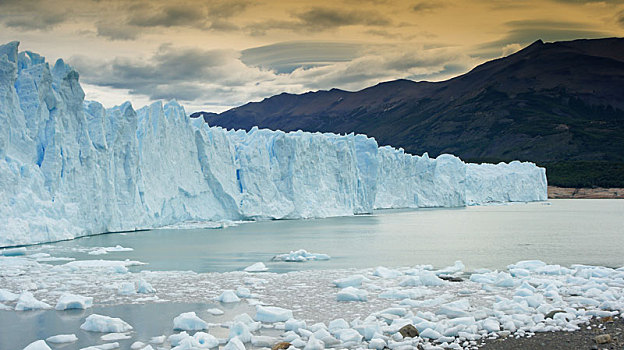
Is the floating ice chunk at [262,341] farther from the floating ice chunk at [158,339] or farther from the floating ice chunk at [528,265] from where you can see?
the floating ice chunk at [528,265]

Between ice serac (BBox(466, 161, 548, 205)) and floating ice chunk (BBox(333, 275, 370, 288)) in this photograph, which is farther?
ice serac (BBox(466, 161, 548, 205))

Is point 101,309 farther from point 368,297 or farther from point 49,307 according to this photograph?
point 368,297

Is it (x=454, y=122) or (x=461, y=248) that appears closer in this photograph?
(x=461, y=248)

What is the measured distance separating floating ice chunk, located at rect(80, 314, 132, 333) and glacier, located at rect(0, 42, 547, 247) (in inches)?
373

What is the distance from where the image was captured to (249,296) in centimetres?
987

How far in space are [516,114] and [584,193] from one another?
192ft

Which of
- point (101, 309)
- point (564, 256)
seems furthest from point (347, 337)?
point (564, 256)

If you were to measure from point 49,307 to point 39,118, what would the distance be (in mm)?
10776

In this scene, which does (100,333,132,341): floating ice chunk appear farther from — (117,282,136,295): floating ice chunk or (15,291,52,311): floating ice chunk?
(117,282,136,295): floating ice chunk

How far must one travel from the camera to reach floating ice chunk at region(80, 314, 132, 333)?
24.7ft

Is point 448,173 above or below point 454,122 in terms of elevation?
below

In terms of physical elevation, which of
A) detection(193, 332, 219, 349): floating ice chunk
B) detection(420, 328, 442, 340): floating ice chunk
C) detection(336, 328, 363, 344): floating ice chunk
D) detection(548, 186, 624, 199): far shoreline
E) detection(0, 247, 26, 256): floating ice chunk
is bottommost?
detection(548, 186, 624, 199): far shoreline

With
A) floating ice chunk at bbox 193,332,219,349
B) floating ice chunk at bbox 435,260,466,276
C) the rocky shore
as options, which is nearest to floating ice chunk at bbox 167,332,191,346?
floating ice chunk at bbox 193,332,219,349

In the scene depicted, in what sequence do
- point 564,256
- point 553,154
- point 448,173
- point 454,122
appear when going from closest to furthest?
point 564,256, point 448,173, point 553,154, point 454,122
